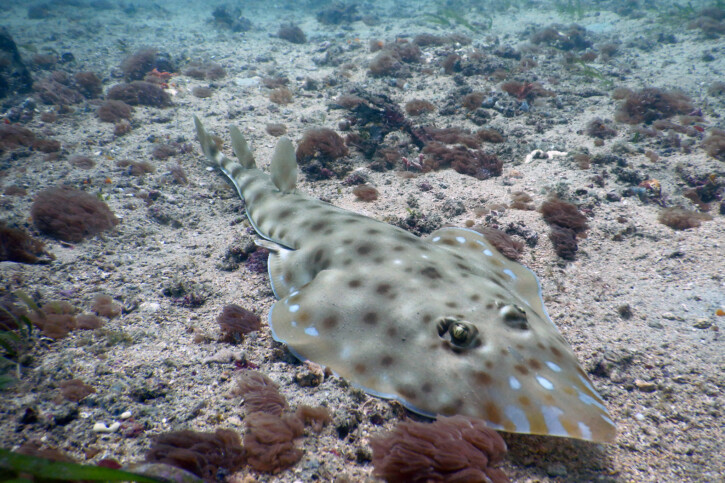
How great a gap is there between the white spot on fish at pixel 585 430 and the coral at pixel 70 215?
6.45m

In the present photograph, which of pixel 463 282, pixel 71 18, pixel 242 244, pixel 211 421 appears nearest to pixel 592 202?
pixel 463 282

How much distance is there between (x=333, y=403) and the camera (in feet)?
9.11

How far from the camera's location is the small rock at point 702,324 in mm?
3529

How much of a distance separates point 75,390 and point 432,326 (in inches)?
119

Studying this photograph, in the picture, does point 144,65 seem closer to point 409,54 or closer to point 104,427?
point 409,54

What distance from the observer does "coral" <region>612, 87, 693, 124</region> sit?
27.0 ft

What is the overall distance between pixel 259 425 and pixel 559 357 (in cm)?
233

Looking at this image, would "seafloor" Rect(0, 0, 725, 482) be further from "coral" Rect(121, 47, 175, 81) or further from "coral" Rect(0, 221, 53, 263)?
"coral" Rect(121, 47, 175, 81)

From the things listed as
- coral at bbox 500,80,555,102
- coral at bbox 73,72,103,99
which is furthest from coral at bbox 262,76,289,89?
coral at bbox 500,80,555,102

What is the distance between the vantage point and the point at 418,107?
29.8 feet

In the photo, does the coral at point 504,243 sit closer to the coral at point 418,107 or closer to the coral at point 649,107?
the coral at point 418,107

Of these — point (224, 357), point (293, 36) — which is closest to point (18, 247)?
point (224, 357)

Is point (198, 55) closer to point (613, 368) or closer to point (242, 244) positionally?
point (242, 244)

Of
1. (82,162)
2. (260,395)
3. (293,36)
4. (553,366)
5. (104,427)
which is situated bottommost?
(82,162)
